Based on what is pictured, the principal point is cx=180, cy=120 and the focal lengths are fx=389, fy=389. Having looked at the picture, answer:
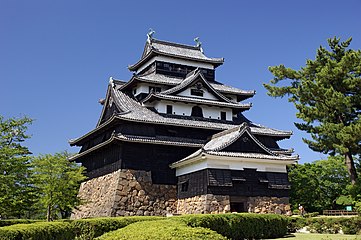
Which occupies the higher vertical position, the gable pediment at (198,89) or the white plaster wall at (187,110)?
the gable pediment at (198,89)

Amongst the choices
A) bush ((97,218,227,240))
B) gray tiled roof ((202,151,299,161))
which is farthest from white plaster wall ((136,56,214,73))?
bush ((97,218,227,240))

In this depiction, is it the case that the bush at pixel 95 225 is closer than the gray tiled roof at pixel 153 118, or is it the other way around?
the bush at pixel 95 225

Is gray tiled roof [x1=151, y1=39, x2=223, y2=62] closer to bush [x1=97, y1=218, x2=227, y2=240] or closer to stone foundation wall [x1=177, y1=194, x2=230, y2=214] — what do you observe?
stone foundation wall [x1=177, y1=194, x2=230, y2=214]

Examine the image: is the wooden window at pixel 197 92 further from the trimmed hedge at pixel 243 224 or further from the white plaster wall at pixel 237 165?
the trimmed hedge at pixel 243 224

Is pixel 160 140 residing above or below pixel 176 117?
below

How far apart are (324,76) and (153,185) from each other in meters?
16.5

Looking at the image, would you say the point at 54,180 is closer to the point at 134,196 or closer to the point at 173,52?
the point at 134,196

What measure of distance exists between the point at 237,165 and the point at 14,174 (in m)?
14.3

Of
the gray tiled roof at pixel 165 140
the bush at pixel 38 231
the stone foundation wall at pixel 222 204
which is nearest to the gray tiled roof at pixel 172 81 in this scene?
the gray tiled roof at pixel 165 140

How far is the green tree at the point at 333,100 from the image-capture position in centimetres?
3044

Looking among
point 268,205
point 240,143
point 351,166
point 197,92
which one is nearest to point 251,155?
point 240,143

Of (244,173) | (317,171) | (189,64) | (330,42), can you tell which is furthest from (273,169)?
(317,171)

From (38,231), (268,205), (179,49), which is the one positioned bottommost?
(38,231)

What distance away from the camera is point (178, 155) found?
3067 cm
